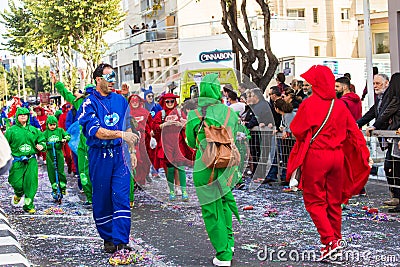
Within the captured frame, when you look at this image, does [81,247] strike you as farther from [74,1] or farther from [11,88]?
[11,88]

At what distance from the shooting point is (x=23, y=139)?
1146cm

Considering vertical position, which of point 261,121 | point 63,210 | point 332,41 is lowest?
point 63,210

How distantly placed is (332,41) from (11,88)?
60.1 m

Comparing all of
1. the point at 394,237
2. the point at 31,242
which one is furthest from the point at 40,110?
the point at 394,237

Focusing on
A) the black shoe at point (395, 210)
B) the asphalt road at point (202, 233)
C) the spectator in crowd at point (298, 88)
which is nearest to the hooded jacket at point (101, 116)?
the asphalt road at point (202, 233)

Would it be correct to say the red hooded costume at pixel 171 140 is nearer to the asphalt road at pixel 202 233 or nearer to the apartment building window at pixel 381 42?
the asphalt road at pixel 202 233

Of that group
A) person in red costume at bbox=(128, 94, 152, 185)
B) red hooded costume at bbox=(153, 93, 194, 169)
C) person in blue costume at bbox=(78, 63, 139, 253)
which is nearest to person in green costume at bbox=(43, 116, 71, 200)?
person in red costume at bbox=(128, 94, 152, 185)

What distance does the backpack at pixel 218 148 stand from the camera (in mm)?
7309

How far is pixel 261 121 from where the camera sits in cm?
1291

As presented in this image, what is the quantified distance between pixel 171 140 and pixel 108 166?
3.03 m

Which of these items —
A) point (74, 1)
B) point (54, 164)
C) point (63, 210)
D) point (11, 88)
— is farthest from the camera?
point (11, 88)

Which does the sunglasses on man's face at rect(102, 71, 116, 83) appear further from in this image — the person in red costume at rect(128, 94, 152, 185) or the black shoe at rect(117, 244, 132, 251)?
the person in red costume at rect(128, 94, 152, 185)

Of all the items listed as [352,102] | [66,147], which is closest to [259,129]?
[352,102]

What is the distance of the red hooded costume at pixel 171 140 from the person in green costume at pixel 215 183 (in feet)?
7.64
